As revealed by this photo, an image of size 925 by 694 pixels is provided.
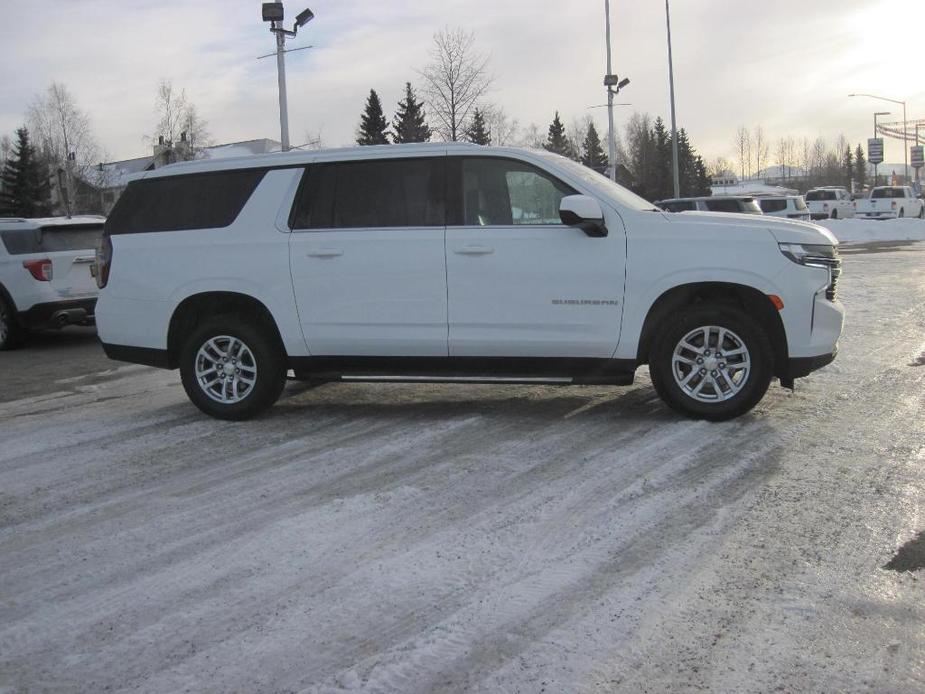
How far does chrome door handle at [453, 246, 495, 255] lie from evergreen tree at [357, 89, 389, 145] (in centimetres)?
5755

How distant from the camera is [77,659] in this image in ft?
10.1

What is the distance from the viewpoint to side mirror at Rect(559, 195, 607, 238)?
5809mm

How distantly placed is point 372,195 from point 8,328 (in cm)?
735

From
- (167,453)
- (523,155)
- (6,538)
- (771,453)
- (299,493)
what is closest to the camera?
(6,538)

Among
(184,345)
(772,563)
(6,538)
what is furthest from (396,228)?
(772,563)

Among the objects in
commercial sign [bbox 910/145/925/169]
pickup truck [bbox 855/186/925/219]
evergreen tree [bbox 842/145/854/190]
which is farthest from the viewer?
evergreen tree [bbox 842/145/854/190]

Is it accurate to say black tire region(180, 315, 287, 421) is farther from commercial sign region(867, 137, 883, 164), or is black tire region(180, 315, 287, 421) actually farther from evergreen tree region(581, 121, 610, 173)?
commercial sign region(867, 137, 883, 164)

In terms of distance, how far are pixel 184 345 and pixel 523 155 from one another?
285cm

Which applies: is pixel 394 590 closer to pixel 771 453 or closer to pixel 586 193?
pixel 771 453

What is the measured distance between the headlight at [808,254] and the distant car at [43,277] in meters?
8.58

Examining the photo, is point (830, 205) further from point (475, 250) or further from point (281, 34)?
point (475, 250)

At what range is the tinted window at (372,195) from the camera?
6293mm

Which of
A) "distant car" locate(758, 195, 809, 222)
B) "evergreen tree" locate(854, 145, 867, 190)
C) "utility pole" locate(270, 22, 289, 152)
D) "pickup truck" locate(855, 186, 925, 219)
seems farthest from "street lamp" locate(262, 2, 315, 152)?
"evergreen tree" locate(854, 145, 867, 190)

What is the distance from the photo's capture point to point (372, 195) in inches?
251
